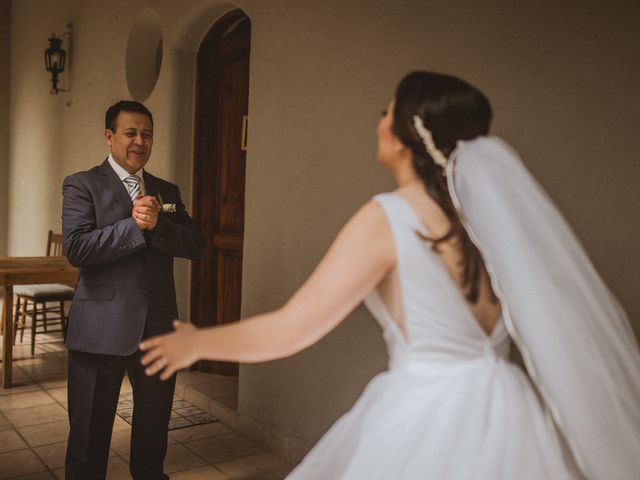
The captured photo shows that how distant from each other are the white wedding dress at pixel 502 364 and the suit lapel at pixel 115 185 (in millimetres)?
1593

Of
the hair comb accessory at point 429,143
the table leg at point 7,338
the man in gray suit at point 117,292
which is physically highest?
the hair comb accessory at point 429,143

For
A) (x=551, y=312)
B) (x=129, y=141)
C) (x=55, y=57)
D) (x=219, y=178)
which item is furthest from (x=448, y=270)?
(x=55, y=57)

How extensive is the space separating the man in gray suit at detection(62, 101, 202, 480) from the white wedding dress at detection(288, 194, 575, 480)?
4.67 feet

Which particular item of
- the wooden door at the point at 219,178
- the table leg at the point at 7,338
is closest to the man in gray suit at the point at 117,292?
the wooden door at the point at 219,178

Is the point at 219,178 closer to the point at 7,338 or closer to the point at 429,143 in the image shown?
the point at 7,338

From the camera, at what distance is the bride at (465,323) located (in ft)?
4.07

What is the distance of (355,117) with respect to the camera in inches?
112

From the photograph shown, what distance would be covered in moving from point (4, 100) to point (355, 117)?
7.85 m

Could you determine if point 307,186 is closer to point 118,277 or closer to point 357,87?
point 357,87

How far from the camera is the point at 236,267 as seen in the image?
447 centimetres

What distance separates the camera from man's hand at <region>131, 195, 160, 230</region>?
7.85ft

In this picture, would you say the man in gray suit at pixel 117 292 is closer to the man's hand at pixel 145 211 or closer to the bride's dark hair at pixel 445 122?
the man's hand at pixel 145 211

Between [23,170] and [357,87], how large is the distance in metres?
6.93

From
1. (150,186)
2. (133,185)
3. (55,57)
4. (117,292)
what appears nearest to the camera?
(117,292)
